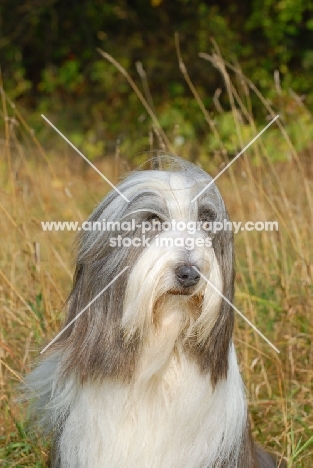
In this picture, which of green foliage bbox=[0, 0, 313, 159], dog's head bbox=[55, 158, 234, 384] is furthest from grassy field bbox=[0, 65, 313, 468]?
green foliage bbox=[0, 0, 313, 159]

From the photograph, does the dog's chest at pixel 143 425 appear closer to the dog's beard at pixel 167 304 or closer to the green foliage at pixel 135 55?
the dog's beard at pixel 167 304

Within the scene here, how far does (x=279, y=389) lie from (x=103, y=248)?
1563mm

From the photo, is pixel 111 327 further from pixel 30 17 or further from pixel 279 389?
pixel 30 17

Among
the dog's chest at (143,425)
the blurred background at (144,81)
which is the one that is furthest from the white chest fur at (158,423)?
the blurred background at (144,81)

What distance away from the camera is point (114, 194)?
314cm

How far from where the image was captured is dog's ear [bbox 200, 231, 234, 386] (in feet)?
10.1

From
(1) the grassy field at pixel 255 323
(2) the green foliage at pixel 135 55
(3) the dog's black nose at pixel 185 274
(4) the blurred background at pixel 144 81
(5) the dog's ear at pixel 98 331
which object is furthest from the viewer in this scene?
(2) the green foliage at pixel 135 55

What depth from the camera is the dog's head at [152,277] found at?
2910mm

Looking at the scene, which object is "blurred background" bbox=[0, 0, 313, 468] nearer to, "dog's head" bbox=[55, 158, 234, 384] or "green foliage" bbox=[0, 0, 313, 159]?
"green foliage" bbox=[0, 0, 313, 159]

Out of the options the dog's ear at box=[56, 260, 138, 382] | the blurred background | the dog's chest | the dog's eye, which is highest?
the blurred background

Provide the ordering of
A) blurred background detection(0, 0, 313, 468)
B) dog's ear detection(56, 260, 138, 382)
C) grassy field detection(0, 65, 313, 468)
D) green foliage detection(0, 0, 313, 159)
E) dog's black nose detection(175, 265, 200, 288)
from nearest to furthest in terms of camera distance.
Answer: dog's black nose detection(175, 265, 200, 288), dog's ear detection(56, 260, 138, 382), grassy field detection(0, 65, 313, 468), blurred background detection(0, 0, 313, 468), green foliage detection(0, 0, 313, 159)

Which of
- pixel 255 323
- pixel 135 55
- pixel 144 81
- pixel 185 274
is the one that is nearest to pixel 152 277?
pixel 185 274

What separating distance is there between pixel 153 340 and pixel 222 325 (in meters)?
0.26

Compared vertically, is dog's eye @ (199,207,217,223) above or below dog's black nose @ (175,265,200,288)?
above
